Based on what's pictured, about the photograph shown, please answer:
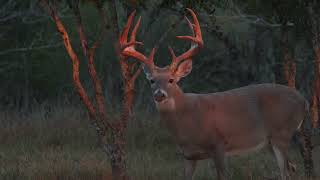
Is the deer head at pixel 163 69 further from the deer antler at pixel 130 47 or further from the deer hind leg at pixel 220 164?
the deer hind leg at pixel 220 164

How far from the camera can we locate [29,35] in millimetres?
20375

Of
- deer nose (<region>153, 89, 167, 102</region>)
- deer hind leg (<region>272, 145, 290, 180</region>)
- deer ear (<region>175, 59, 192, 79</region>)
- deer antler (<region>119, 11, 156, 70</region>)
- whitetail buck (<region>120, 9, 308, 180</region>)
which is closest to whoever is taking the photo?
deer nose (<region>153, 89, 167, 102</region>)

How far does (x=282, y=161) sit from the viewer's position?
9961mm

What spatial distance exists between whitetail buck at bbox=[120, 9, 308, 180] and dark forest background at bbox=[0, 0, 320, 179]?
0.47 m

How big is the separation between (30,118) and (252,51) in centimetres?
533

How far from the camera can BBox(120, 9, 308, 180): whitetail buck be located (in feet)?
30.4

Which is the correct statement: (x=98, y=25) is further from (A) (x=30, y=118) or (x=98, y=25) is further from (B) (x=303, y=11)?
(B) (x=303, y=11)

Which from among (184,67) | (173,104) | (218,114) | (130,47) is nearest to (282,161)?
(218,114)

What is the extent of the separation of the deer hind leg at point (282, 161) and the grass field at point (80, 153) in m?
0.23

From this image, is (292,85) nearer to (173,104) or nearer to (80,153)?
(173,104)

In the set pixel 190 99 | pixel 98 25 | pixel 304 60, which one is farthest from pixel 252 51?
pixel 190 99

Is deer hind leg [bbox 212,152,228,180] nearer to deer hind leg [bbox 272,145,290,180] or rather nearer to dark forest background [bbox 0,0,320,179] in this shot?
deer hind leg [bbox 272,145,290,180]

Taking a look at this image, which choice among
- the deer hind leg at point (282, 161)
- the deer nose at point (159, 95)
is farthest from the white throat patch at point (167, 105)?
the deer hind leg at point (282, 161)

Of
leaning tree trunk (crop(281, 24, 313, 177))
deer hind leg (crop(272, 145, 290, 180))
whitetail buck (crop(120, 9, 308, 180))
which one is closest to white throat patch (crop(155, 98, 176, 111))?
whitetail buck (crop(120, 9, 308, 180))
